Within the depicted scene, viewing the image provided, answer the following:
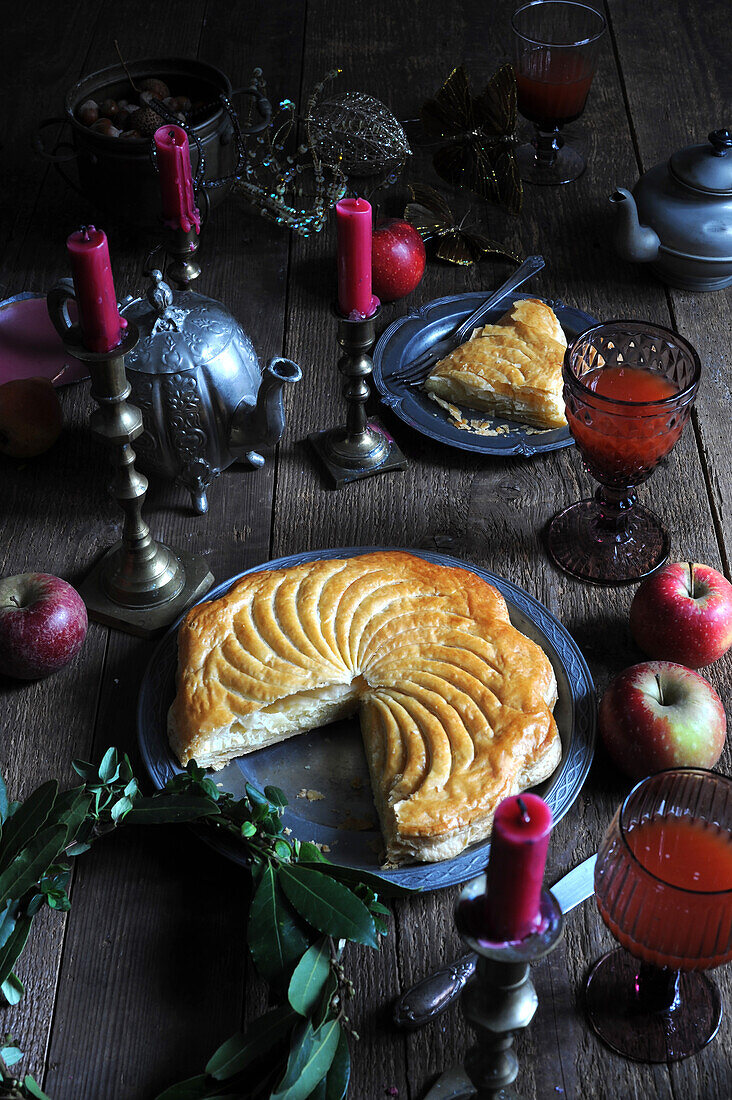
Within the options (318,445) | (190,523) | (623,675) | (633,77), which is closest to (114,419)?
(190,523)

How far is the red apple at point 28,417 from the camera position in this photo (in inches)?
77.7

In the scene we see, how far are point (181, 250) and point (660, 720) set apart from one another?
1.11 m

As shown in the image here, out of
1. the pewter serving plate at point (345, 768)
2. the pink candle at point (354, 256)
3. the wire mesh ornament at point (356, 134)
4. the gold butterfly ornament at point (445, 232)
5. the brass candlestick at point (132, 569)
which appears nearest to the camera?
the pewter serving plate at point (345, 768)

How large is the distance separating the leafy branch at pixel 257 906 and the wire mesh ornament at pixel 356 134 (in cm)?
173

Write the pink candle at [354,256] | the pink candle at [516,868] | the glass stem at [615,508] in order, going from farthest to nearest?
the glass stem at [615,508] → the pink candle at [354,256] → the pink candle at [516,868]

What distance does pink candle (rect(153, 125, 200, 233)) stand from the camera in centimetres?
168

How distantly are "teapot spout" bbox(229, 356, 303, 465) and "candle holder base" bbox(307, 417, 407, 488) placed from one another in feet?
0.57

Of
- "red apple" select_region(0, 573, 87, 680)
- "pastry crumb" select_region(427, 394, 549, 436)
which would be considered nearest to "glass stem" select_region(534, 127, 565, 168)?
"pastry crumb" select_region(427, 394, 549, 436)

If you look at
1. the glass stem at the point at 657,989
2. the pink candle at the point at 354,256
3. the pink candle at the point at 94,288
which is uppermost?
the pink candle at the point at 94,288

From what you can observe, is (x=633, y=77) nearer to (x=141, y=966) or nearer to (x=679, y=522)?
(x=679, y=522)

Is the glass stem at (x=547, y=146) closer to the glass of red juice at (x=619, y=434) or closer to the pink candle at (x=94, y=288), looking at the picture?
the glass of red juice at (x=619, y=434)

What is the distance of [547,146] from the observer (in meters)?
2.65

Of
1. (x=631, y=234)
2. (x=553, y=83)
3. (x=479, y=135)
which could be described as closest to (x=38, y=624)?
(x=631, y=234)

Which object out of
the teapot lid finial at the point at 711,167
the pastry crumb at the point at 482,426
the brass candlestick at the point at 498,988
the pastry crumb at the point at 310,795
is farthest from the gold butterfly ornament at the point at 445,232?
the brass candlestick at the point at 498,988
